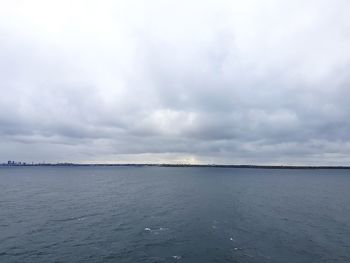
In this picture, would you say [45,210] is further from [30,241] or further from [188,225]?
[188,225]

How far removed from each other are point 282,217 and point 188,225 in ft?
105

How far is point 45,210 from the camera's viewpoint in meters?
85.2

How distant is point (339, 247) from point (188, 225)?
3336 cm

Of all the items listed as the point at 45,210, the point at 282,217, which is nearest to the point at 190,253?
the point at 282,217

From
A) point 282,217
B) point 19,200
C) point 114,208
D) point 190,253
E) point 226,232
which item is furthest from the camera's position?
point 19,200

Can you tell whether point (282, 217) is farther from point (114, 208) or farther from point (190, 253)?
point (114, 208)

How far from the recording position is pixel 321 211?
93000 mm

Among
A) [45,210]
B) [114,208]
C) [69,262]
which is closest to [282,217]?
[114,208]

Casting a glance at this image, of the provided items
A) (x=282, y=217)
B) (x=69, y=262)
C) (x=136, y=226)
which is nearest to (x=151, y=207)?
(x=136, y=226)

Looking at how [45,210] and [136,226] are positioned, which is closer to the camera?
[136,226]

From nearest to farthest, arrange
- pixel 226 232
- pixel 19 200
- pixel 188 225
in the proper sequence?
pixel 226 232 → pixel 188 225 → pixel 19 200

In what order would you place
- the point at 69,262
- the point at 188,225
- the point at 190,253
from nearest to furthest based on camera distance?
the point at 69,262 → the point at 190,253 → the point at 188,225

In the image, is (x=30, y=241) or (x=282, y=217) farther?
(x=282, y=217)

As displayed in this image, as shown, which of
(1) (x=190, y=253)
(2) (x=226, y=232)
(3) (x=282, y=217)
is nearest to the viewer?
(1) (x=190, y=253)
